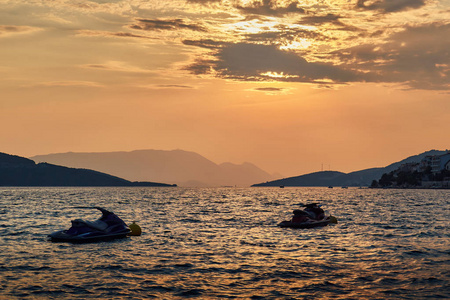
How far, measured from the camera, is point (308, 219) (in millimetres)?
57250

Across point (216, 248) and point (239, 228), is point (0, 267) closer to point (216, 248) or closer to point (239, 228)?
point (216, 248)

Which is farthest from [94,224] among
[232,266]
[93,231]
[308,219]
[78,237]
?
[308,219]

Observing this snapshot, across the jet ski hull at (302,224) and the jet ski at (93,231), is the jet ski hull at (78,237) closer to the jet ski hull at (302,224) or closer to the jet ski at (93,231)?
the jet ski at (93,231)

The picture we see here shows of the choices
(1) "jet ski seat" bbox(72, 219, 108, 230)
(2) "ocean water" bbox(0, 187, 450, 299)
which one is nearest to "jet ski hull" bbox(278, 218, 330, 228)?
(2) "ocean water" bbox(0, 187, 450, 299)

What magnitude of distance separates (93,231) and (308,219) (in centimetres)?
2465

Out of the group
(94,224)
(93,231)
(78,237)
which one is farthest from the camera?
(94,224)

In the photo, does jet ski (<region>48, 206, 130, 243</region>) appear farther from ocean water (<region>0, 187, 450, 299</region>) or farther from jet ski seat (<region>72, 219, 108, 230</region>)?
ocean water (<region>0, 187, 450, 299</region>)

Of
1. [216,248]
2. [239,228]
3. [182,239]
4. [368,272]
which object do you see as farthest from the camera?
[239,228]

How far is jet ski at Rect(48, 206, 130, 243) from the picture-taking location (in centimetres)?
4212

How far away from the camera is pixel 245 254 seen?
118 feet

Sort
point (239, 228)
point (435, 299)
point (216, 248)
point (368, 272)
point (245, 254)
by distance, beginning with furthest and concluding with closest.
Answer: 1. point (239, 228)
2. point (216, 248)
3. point (245, 254)
4. point (368, 272)
5. point (435, 299)

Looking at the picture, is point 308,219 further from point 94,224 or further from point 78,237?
point 78,237

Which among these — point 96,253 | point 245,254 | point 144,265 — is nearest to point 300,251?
point 245,254

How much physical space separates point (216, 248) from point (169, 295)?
52.4ft
